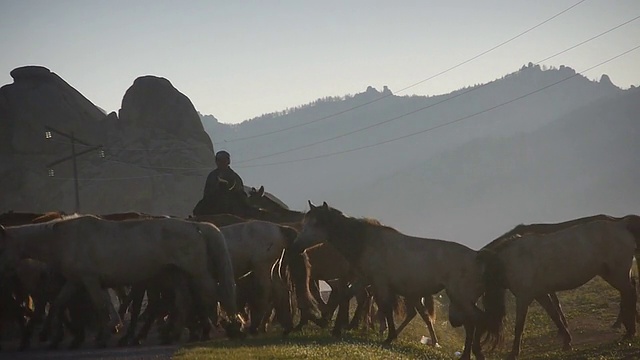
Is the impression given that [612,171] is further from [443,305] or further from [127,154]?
[443,305]

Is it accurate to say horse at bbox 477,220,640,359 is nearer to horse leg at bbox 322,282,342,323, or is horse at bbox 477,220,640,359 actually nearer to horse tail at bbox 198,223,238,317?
horse leg at bbox 322,282,342,323

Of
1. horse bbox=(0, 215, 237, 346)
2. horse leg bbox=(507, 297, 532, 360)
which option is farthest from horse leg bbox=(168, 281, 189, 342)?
horse leg bbox=(507, 297, 532, 360)

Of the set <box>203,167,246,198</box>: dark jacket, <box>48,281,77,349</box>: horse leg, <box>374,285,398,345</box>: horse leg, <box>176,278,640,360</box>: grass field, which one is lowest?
<box>176,278,640,360</box>: grass field

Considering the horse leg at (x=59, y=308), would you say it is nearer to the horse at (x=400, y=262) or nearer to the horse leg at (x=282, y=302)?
the horse leg at (x=282, y=302)

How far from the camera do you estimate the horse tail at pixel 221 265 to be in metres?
15.5

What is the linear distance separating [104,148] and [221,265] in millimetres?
57960

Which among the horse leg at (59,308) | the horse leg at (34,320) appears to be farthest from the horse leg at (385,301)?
the horse leg at (34,320)

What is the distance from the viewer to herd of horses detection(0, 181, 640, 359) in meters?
15.2

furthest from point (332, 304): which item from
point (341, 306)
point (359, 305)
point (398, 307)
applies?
point (398, 307)

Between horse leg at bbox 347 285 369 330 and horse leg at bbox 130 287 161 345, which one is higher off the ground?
horse leg at bbox 130 287 161 345

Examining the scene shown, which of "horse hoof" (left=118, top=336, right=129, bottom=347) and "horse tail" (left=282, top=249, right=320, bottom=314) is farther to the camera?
"horse tail" (left=282, top=249, right=320, bottom=314)

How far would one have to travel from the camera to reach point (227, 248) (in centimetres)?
1612

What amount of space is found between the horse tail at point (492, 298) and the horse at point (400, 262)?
23cm

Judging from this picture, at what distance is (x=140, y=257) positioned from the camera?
15406mm
